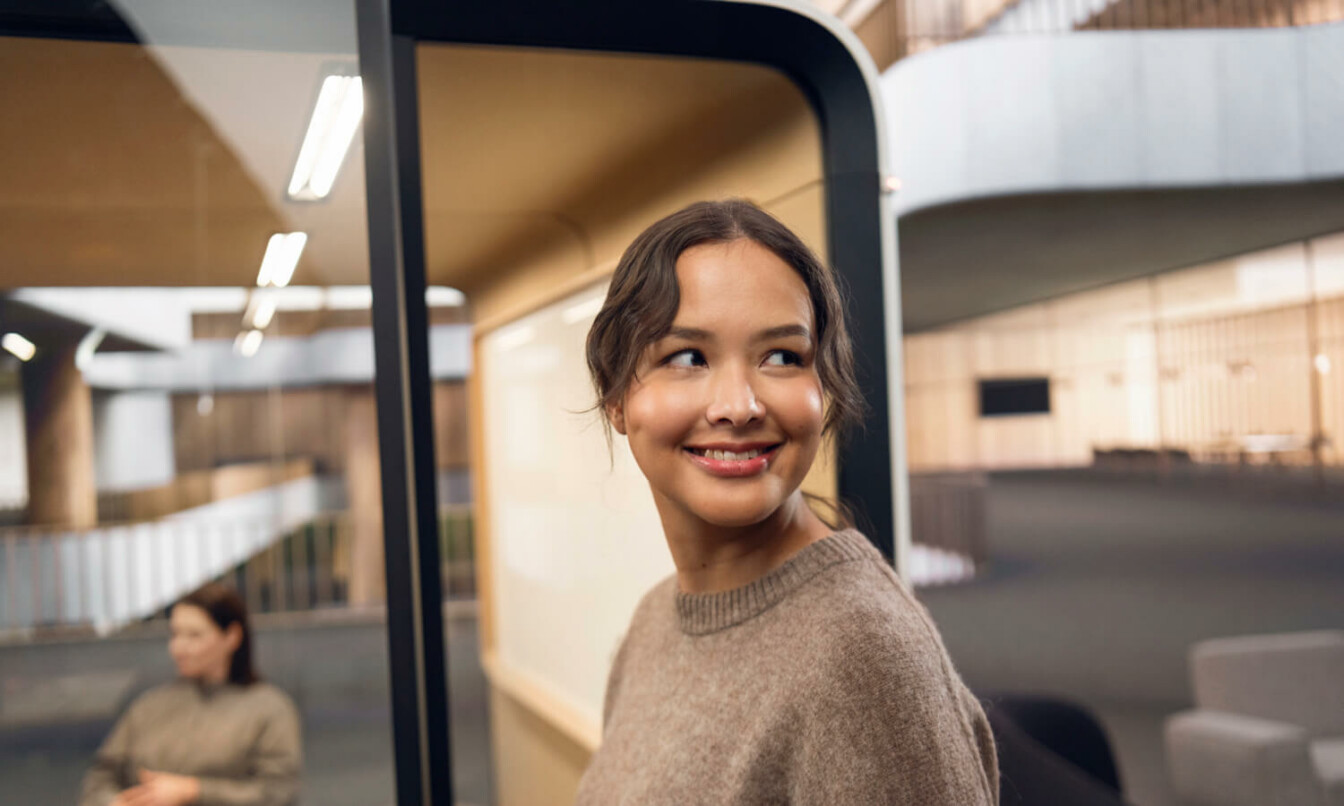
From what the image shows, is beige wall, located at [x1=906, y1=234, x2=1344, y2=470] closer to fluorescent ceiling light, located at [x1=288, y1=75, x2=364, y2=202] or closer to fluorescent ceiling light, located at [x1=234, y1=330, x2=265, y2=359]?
fluorescent ceiling light, located at [x1=288, y1=75, x2=364, y2=202]

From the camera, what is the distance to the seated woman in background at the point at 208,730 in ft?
6.15

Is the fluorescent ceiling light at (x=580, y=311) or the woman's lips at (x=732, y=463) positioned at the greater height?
the fluorescent ceiling light at (x=580, y=311)

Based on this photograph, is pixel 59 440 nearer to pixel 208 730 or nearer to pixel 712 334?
pixel 208 730

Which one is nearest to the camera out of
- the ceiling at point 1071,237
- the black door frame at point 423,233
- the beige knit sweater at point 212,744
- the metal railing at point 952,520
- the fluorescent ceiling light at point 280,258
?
the black door frame at point 423,233

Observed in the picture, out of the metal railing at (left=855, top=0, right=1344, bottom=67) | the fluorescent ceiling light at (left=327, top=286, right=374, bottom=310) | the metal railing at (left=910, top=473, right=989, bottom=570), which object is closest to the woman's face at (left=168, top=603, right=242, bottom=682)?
the fluorescent ceiling light at (left=327, top=286, right=374, bottom=310)

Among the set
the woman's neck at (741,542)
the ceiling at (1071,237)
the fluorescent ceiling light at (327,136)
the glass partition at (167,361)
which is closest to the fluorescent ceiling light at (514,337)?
the glass partition at (167,361)

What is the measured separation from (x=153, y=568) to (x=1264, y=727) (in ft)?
12.1

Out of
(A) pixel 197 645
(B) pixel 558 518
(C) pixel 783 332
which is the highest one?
(C) pixel 783 332

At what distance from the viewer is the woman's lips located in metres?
0.87

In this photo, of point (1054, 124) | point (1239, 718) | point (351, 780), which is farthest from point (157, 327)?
point (1054, 124)

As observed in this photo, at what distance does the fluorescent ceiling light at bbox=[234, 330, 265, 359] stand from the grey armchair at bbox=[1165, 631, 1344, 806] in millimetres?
3513

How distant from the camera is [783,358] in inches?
35.2

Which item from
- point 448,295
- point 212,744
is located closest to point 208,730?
point 212,744

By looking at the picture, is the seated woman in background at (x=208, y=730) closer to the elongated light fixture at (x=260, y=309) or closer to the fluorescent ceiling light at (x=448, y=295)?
the elongated light fixture at (x=260, y=309)
